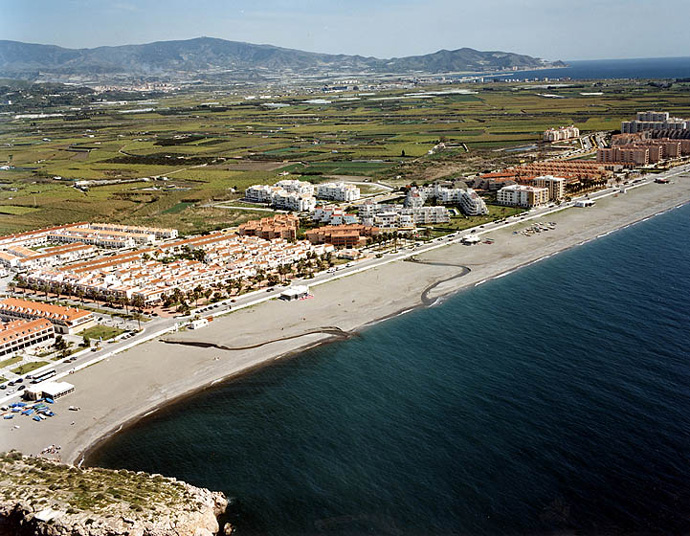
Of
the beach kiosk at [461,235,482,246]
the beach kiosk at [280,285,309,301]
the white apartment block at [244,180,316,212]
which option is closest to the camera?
the beach kiosk at [280,285,309,301]

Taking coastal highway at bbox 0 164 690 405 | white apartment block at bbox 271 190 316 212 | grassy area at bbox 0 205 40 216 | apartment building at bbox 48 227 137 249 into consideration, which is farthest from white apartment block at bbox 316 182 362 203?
grassy area at bbox 0 205 40 216

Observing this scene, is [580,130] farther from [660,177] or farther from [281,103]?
[281,103]

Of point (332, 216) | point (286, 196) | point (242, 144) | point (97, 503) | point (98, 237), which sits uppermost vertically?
point (242, 144)

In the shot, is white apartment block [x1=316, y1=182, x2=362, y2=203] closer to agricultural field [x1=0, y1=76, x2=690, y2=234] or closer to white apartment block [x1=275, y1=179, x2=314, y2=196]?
white apartment block [x1=275, y1=179, x2=314, y2=196]

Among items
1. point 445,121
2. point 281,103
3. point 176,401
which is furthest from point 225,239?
point 281,103

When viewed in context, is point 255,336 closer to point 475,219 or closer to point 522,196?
point 475,219

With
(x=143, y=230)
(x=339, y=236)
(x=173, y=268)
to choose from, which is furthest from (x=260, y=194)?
(x=173, y=268)

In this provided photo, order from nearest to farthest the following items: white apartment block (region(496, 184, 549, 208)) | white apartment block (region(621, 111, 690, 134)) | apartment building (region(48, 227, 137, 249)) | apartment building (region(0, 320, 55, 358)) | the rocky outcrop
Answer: the rocky outcrop → apartment building (region(0, 320, 55, 358)) → apartment building (region(48, 227, 137, 249)) → white apartment block (region(496, 184, 549, 208)) → white apartment block (region(621, 111, 690, 134))
